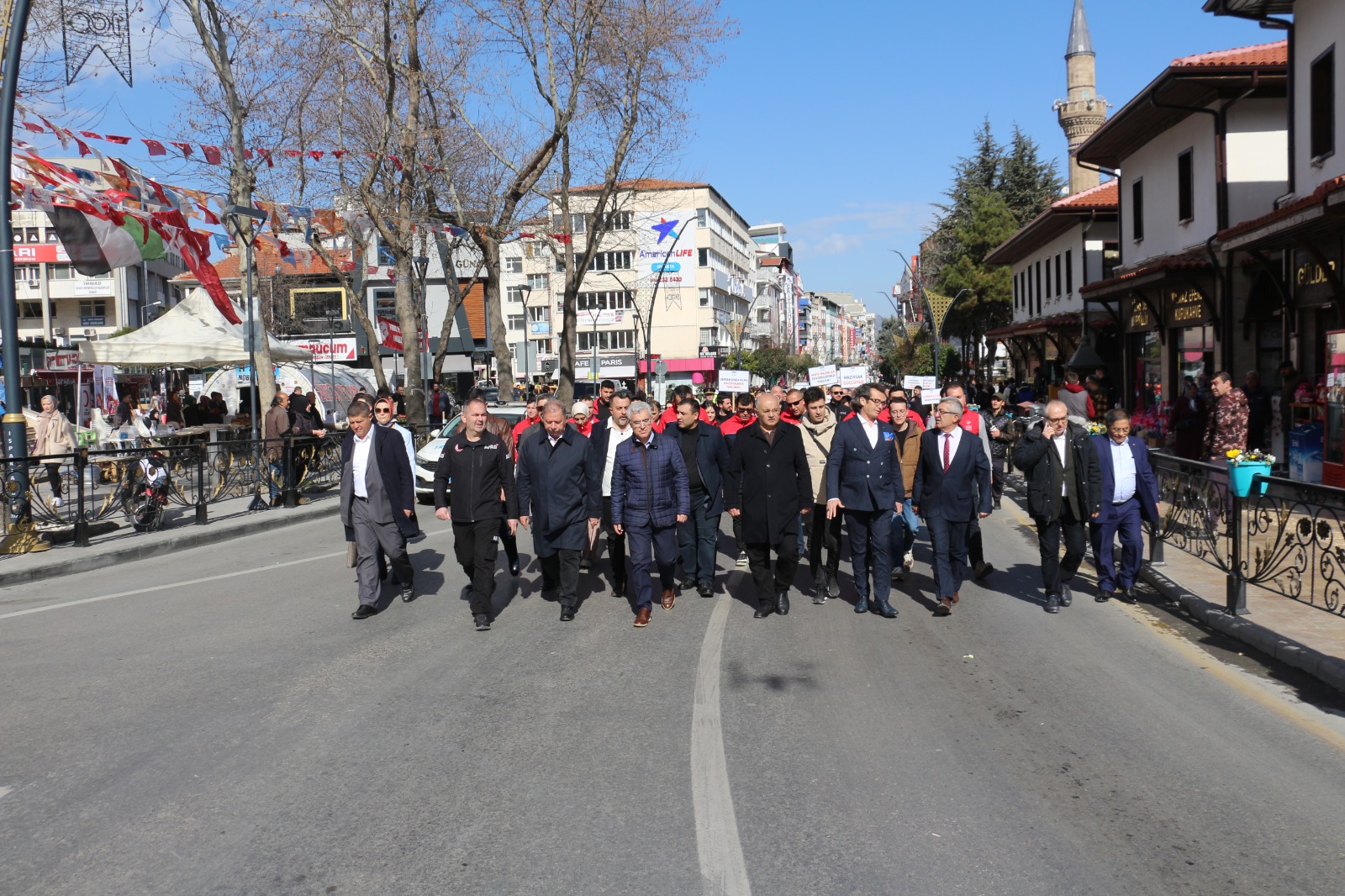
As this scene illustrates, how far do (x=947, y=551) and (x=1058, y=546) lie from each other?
0.92 metres

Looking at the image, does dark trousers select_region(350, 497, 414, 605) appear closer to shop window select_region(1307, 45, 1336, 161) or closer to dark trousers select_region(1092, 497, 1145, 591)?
dark trousers select_region(1092, 497, 1145, 591)

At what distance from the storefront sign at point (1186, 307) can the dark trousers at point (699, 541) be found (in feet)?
46.1

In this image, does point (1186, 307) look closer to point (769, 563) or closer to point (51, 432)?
point (769, 563)

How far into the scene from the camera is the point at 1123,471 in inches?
367

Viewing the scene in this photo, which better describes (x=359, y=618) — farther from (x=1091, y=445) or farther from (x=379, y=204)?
(x=379, y=204)

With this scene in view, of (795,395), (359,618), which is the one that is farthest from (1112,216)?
(359,618)

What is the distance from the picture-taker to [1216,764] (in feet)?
17.0

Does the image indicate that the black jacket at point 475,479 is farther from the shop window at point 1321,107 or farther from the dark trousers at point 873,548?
the shop window at point 1321,107

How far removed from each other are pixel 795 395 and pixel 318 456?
9.90 meters

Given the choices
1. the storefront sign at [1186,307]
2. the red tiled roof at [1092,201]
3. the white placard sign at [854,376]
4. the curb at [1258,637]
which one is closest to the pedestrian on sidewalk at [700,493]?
the curb at [1258,637]

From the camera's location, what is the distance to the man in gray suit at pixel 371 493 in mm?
9063

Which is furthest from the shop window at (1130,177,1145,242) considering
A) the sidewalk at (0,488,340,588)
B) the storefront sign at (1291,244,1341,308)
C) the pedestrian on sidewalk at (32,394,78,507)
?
the pedestrian on sidewalk at (32,394,78,507)

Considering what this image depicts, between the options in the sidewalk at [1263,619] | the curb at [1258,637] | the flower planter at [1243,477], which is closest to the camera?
the curb at [1258,637]

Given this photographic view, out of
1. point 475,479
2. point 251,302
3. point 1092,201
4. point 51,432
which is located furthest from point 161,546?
point 1092,201
